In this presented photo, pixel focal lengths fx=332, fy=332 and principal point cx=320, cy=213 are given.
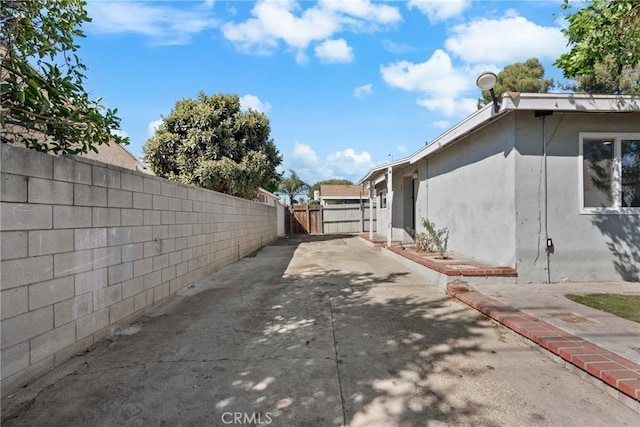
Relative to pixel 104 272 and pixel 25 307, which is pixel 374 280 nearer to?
pixel 104 272

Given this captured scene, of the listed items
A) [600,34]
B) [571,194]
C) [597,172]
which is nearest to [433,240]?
[571,194]

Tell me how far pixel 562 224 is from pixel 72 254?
6.69 metres

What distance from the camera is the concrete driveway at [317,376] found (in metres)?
2.18

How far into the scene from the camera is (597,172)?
219 inches

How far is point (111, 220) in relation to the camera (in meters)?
3.76

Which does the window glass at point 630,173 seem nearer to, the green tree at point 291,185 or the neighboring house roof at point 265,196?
the neighboring house roof at point 265,196

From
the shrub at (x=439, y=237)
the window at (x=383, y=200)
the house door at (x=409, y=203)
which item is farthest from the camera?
the window at (x=383, y=200)

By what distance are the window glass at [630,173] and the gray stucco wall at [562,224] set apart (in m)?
0.30

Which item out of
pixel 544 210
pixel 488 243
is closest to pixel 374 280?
pixel 488 243

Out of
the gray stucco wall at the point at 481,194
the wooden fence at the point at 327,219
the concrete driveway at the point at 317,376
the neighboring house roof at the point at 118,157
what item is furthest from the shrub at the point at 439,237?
the wooden fence at the point at 327,219

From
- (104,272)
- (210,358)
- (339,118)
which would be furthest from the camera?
(339,118)

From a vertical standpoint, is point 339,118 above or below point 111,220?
above

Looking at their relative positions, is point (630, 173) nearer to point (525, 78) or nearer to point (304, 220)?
point (525, 78)

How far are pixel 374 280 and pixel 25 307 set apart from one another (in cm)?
524
